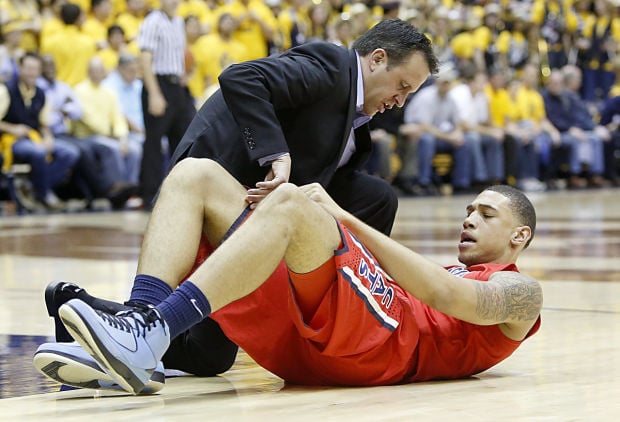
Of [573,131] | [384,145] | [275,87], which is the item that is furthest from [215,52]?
[275,87]

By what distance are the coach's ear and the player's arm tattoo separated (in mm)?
202

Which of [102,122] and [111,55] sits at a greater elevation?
[111,55]

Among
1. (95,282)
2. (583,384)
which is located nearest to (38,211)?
(95,282)

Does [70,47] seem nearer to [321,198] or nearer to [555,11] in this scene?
[321,198]

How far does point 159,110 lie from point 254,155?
7.26 meters

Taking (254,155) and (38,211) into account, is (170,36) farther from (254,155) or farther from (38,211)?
(254,155)

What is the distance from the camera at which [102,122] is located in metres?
11.9

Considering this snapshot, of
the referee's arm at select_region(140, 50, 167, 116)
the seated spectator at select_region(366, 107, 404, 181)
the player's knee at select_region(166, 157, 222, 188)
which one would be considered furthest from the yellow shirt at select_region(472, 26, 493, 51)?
the player's knee at select_region(166, 157, 222, 188)

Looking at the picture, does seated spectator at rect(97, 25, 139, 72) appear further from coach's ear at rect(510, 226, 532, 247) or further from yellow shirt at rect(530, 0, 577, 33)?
coach's ear at rect(510, 226, 532, 247)

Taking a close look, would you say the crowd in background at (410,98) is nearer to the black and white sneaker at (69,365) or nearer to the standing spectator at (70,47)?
the standing spectator at (70,47)

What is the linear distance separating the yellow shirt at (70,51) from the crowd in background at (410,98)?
0.5 inches

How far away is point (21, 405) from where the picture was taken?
2.68 metres

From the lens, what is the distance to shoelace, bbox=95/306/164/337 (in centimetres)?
255

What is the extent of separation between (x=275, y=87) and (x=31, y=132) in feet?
27.1
